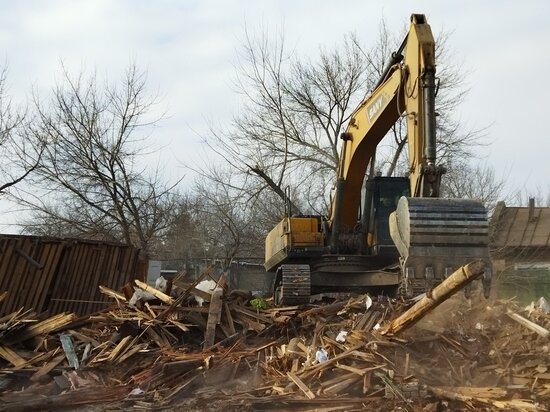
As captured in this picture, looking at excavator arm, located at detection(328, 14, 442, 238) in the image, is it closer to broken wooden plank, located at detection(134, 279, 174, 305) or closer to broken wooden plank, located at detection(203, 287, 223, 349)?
broken wooden plank, located at detection(203, 287, 223, 349)

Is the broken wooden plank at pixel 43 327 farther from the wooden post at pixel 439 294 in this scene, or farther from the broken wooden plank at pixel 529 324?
the broken wooden plank at pixel 529 324

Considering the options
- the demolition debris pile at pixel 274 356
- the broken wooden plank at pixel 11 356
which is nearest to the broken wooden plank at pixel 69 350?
the demolition debris pile at pixel 274 356

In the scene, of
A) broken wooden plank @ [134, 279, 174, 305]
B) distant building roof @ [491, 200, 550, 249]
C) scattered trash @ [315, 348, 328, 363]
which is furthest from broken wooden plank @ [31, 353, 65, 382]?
distant building roof @ [491, 200, 550, 249]

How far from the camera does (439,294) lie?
268 inches

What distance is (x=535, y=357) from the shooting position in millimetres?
7102

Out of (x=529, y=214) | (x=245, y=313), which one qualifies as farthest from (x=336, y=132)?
(x=245, y=313)

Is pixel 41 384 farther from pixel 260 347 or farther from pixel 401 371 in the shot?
pixel 401 371

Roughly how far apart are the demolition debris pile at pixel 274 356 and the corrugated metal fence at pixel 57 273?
140 inches

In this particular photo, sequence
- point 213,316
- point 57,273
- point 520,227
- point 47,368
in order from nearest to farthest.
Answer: point 47,368 < point 213,316 < point 57,273 < point 520,227

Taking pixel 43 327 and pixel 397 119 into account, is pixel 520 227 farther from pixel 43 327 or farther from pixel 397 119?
pixel 43 327

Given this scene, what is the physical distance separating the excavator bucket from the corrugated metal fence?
7.73m

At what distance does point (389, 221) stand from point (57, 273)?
320 inches

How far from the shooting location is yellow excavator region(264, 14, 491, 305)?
793cm

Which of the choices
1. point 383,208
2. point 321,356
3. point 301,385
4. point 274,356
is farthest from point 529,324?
point 383,208
